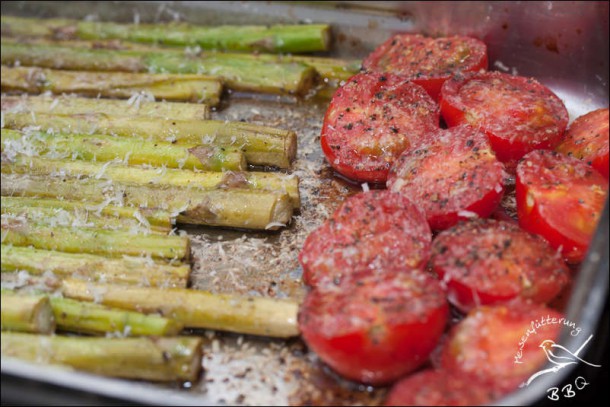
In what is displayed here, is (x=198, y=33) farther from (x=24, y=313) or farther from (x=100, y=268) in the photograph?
(x=24, y=313)

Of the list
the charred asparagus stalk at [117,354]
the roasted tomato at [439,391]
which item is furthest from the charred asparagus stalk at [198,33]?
the roasted tomato at [439,391]

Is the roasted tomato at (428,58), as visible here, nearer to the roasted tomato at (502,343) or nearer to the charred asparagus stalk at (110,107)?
the charred asparagus stalk at (110,107)

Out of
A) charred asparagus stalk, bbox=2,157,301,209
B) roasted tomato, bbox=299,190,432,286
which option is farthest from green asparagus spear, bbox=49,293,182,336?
charred asparagus stalk, bbox=2,157,301,209

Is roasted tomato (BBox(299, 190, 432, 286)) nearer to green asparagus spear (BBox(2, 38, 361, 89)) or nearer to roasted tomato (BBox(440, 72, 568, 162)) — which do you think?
roasted tomato (BBox(440, 72, 568, 162))

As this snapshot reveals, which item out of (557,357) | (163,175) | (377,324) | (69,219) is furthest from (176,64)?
(557,357)

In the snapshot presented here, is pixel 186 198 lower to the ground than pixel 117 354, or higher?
higher

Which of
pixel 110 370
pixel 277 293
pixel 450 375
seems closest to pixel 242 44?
pixel 277 293
